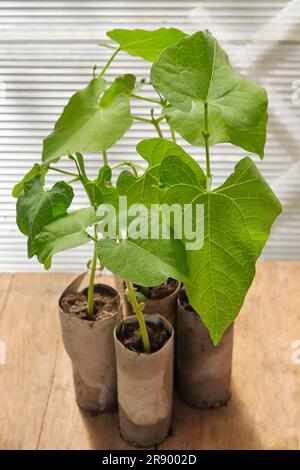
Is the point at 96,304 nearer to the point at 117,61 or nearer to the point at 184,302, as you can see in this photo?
the point at 184,302

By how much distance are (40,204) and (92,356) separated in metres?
0.28

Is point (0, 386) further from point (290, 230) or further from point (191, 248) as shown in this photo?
point (290, 230)

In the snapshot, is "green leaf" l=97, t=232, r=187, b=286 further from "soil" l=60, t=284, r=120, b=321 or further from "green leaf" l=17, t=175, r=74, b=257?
"soil" l=60, t=284, r=120, b=321

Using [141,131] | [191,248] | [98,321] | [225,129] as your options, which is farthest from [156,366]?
[141,131]

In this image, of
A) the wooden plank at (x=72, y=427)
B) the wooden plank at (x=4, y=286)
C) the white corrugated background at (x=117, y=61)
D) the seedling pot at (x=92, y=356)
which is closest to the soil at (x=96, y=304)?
the seedling pot at (x=92, y=356)

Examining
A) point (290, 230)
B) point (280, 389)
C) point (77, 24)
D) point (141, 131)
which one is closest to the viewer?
point (280, 389)

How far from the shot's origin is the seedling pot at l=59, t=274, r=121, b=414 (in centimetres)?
104

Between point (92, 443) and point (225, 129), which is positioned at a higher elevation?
point (225, 129)

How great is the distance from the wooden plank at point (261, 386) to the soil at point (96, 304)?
0.21 metres

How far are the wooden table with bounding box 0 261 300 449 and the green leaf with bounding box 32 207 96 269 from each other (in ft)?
1.11

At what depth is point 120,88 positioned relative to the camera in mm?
1007

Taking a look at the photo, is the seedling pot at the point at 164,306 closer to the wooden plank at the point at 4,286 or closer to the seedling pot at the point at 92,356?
the seedling pot at the point at 92,356

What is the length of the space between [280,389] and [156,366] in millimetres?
274

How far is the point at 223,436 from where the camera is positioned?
1.09 meters
